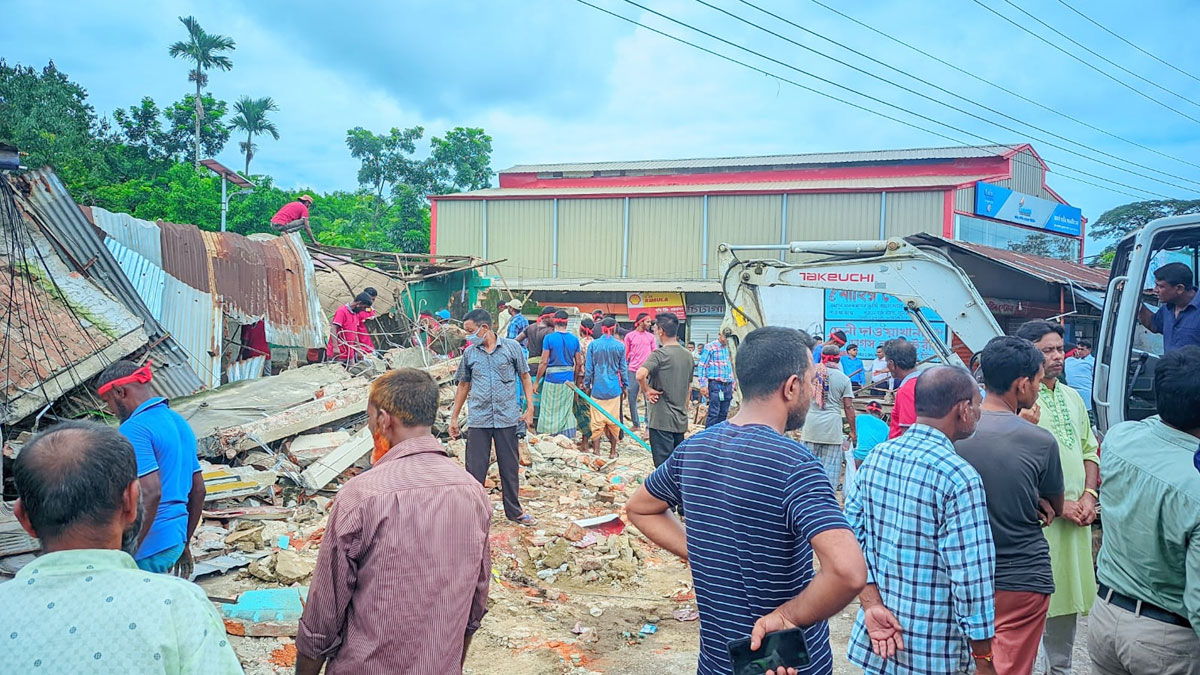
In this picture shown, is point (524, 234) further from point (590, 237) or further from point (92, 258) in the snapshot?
point (92, 258)

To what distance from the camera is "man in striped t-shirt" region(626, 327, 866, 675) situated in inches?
82.8

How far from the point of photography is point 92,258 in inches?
313

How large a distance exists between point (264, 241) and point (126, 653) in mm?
9789

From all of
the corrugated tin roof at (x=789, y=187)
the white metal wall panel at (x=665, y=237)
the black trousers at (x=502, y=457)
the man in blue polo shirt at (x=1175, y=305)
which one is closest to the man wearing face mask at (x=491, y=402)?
the black trousers at (x=502, y=457)

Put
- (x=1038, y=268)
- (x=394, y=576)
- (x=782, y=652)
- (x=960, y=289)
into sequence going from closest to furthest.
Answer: (x=782, y=652), (x=394, y=576), (x=960, y=289), (x=1038, y=268)

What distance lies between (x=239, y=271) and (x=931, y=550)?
9074mm

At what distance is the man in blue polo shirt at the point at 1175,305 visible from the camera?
16.1 feet

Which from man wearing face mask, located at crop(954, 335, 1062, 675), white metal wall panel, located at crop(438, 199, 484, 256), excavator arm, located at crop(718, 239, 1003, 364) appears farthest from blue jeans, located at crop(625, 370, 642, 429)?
white metal wall panel, located at crop(438, 199, 484, 256)

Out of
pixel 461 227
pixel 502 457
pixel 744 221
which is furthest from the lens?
pixel 461 227

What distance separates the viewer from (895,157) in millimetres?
28484

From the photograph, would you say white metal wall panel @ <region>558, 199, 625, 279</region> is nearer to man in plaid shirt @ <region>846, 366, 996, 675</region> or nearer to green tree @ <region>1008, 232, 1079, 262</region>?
green tree @ <region>1008, 232, 1079, 262</region>

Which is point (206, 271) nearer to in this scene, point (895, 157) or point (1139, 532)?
point (1139, 532)

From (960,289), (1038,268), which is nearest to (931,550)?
(960,289)

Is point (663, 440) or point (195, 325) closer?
point (663, 440)
